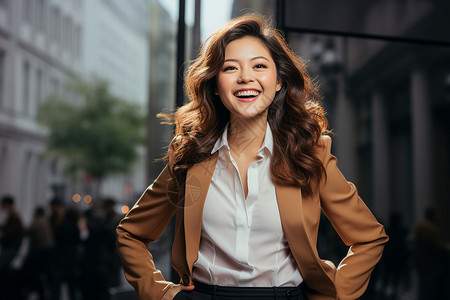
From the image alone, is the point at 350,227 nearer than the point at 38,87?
Yes

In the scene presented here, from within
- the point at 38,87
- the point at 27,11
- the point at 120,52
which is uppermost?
the point at 120,52

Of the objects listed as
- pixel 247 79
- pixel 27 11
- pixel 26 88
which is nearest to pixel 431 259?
pixel 247 79

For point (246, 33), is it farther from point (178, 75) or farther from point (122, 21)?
point (122, 21)

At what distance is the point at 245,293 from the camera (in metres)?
1.33

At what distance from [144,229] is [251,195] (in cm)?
40

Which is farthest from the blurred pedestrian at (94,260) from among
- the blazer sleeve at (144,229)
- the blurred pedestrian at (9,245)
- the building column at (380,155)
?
the blazer sleeve at (144,229)

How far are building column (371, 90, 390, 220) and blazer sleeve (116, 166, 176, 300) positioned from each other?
495 cm

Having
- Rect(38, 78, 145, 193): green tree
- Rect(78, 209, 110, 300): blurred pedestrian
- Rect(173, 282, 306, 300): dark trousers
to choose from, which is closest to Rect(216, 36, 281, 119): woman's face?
Rect(173, 282, 306, 300): dark trousers

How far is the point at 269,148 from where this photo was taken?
56.7 inches

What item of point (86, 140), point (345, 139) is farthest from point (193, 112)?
point (86, 140)

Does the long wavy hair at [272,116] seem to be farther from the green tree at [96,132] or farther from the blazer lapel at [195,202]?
the green tree at [96,132]

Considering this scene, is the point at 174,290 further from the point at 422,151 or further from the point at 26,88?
the point at 26,88

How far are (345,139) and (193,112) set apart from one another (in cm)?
472

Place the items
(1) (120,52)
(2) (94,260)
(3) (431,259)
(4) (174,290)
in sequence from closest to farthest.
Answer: (4) (174,290), (3) (431,259), (2) (94,260), (1) (120,52)
